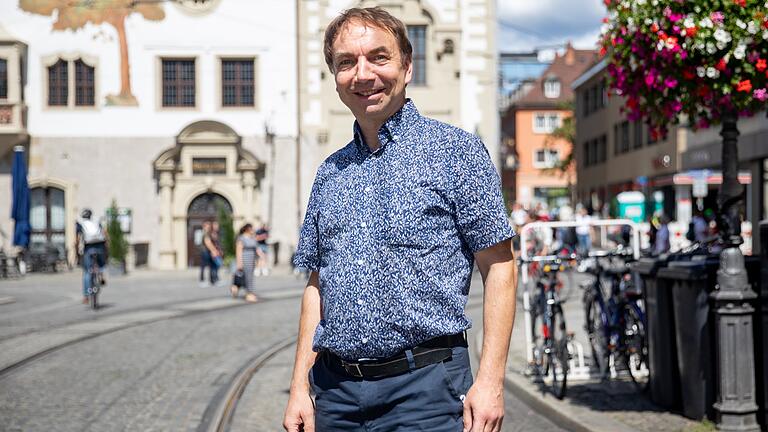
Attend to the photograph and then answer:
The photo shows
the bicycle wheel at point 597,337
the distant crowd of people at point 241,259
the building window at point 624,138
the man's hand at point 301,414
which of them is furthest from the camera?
the building window at point 624,138

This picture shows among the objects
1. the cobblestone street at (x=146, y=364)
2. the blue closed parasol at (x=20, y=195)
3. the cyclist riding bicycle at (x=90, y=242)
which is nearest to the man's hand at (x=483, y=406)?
the cobblestone street at (x=146, y=364)

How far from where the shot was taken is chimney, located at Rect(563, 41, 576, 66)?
8244cm

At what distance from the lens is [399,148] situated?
2.76 meters

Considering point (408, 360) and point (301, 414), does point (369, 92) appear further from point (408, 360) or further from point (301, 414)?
point (301, 414)

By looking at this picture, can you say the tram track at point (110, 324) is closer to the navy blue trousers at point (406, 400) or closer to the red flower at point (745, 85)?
the red flower at point (745, 85)

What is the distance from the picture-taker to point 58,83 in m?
34.0

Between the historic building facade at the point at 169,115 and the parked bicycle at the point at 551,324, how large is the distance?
85.9 feet

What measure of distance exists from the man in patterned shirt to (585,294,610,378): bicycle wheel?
534 cm

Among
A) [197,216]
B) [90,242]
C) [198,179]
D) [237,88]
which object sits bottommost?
[90,242]

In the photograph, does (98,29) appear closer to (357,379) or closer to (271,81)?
(271,81)

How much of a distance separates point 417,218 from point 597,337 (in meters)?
5.69

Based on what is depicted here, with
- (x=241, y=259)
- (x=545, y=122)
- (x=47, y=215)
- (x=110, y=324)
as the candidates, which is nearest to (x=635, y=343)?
(x=110, y=324)

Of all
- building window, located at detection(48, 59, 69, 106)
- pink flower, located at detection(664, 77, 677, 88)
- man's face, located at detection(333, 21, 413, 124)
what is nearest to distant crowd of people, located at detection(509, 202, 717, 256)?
pink flower, located at detection(664, 77, 677, 88)

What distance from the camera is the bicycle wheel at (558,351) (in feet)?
24.4
